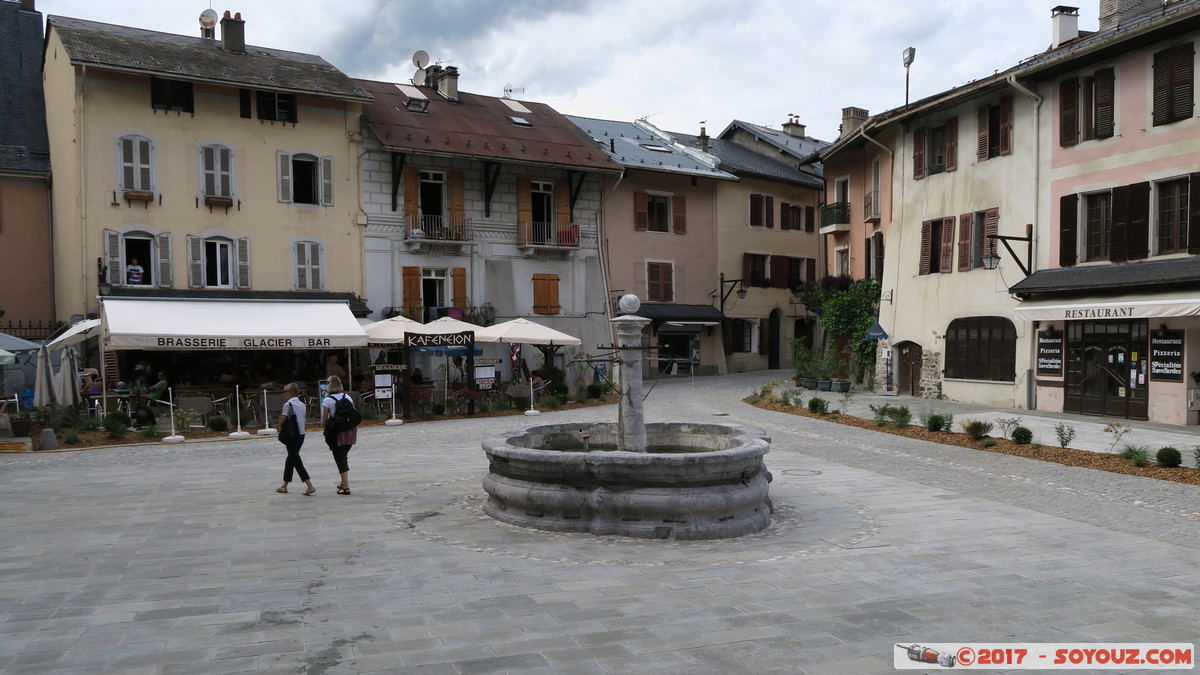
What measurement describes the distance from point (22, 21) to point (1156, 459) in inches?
1338

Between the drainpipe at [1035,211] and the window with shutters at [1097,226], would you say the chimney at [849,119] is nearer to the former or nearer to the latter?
the drainpipe at [1035,211]

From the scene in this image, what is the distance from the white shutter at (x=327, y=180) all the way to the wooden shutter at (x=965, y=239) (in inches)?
725

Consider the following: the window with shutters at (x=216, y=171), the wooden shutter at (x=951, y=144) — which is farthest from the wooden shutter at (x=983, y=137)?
the window with shutters at (x=216, y=171)

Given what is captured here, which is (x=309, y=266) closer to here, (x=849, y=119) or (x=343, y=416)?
(x=343, y=416)

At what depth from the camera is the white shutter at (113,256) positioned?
23.8 metres

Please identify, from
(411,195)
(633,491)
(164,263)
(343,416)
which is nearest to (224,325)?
(164,263)

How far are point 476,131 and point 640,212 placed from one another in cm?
747

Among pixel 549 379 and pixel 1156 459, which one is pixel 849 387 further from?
pixel 1156 459

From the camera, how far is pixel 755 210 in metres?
37.7

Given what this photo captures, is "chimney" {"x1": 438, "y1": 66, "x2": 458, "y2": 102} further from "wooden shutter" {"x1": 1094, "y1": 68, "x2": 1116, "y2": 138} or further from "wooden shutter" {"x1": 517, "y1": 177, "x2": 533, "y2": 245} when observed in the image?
"wooden shutter" {"x1": 1094, "y1": 68, "x2": 1116, "y2": 138}

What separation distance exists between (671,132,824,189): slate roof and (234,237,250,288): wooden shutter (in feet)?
62.5

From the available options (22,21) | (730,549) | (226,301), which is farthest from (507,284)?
(730,549)

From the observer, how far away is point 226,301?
23359mm

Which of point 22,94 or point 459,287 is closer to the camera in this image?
point 22,94
